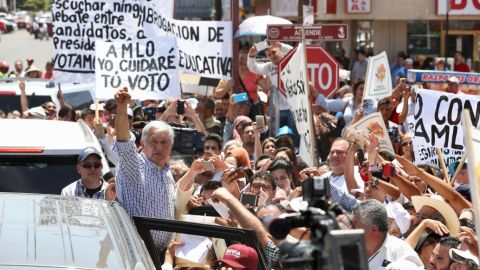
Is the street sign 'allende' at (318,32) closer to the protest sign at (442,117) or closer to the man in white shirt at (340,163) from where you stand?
the protest sign at (442,117)

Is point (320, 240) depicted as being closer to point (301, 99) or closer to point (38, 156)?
point (38, 156)

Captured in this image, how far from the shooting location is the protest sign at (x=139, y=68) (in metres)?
13.8

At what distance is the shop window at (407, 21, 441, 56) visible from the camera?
3180cm

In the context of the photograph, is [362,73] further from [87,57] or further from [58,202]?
[58,202]

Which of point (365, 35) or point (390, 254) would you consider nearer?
point (390, 254)

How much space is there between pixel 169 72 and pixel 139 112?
697 mm

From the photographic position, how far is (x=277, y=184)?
9.58 metres

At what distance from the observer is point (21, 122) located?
839cm

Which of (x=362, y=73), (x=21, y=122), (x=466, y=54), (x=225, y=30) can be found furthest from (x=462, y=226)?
(x=466, y=54)

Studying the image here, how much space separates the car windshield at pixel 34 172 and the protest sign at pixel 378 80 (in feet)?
21.4

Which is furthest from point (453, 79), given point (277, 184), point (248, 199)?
point (248, 199)

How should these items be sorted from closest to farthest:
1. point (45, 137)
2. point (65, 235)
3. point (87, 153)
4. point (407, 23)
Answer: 1. point (65, 235)
2. point (87, 153)
3. point (45, 137)
4. point (407, 23)

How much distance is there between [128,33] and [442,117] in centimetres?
561

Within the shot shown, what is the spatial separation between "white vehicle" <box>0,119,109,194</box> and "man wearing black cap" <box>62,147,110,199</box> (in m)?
0.10
